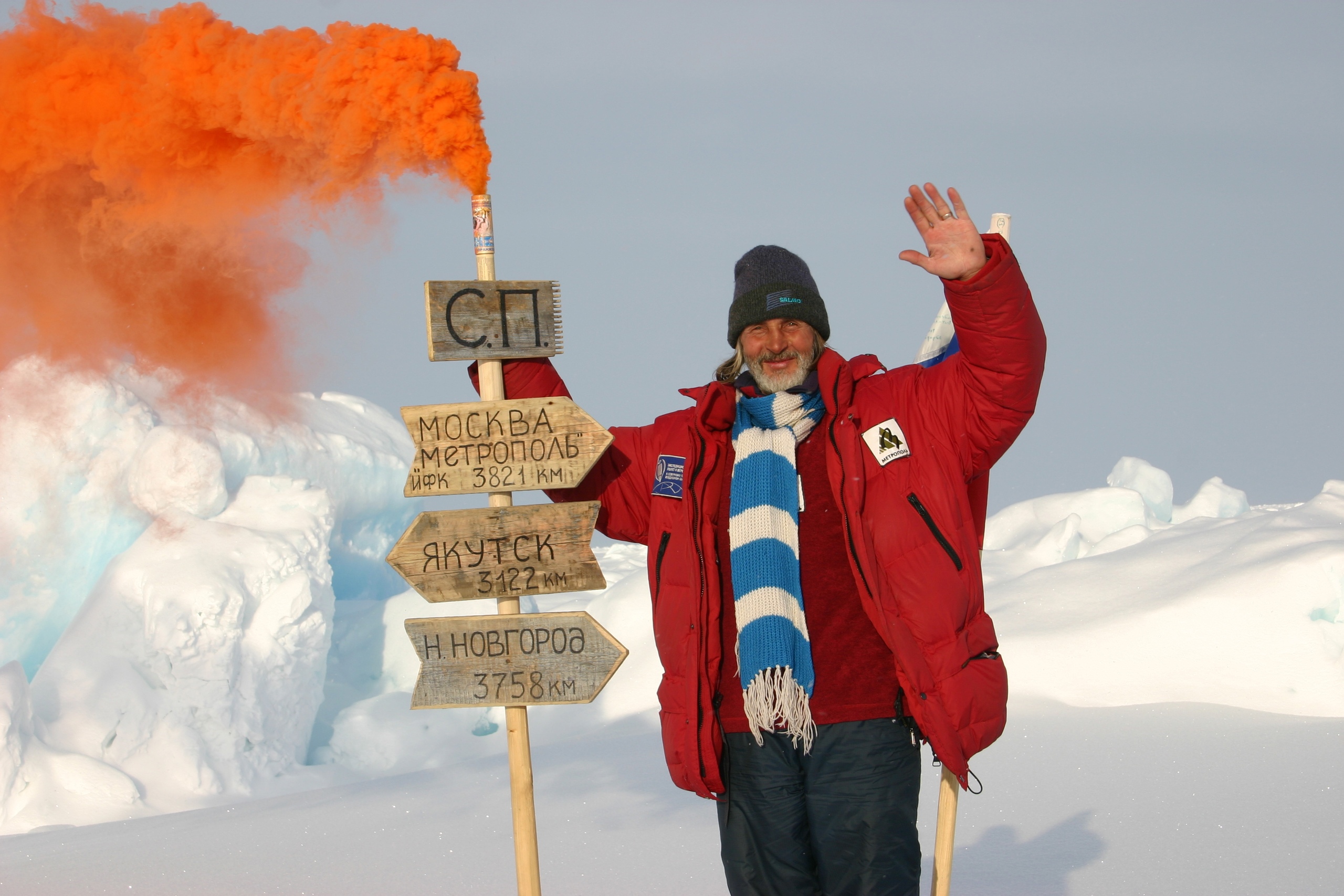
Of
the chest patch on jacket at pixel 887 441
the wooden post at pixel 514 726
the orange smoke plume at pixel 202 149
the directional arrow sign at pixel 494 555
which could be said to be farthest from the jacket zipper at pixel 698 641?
the orange smoke plume at pixel 202 149

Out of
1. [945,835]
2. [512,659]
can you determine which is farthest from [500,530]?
[945,835]

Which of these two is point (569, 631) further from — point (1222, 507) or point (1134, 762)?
point (1222, 507)

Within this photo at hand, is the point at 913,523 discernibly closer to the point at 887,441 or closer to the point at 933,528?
the point at 933,528

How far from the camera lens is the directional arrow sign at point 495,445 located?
2756 millimetres

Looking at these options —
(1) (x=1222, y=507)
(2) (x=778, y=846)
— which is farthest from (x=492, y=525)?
(1) (x=1222, y=507)

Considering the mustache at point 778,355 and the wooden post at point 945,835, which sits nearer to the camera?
the mustache at point 778,355

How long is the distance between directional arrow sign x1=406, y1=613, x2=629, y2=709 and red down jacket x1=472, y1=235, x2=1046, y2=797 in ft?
0.72

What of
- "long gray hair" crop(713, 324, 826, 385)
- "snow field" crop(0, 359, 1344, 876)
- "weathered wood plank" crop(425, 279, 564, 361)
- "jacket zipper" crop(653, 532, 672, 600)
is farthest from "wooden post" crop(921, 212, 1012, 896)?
"snow field" crop(0, 359, 1344, 876)

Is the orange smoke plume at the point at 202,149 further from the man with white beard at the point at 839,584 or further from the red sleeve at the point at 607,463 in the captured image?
the man with white beard at the point at 839,584

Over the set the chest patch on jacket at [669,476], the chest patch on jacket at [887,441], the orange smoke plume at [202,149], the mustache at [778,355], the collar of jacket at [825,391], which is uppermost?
the orange smoke plume at [202,149]

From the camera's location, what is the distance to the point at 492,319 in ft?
9.25

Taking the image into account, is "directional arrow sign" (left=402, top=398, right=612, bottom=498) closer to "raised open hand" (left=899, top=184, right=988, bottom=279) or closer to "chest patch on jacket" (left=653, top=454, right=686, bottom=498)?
"chest patch on jacket" (left=653, top=454, right=686, bottom=498)

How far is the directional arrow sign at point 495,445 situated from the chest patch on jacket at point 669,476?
0.19 m

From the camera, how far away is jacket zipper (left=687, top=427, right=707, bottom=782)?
2471 millimetres
